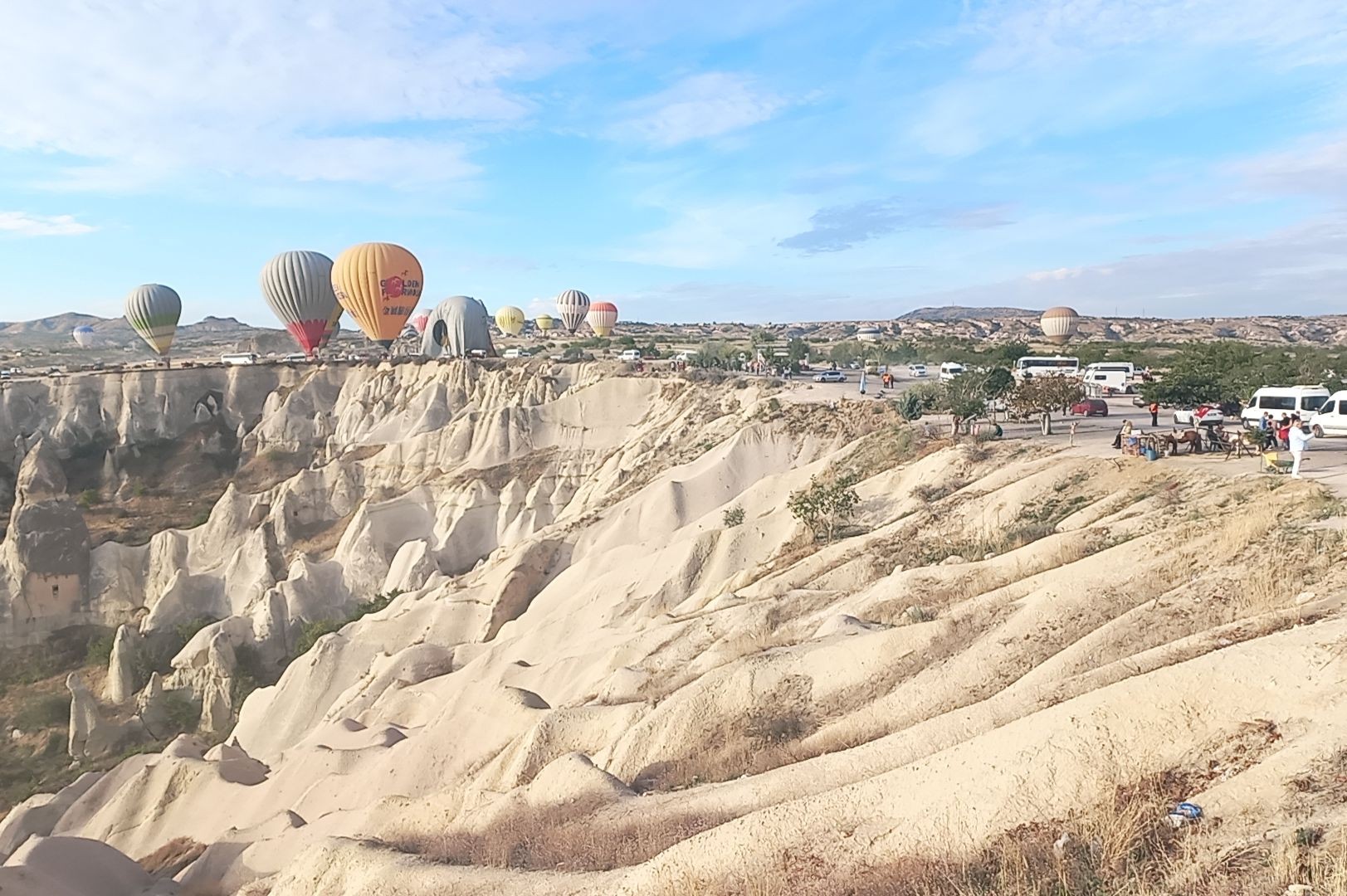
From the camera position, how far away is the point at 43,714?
96.6ft

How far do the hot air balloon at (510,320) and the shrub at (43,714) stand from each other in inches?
3202

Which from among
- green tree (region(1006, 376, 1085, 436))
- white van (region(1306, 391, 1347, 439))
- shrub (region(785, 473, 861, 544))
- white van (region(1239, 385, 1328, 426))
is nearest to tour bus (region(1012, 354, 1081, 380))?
green tree (region(1006, 376, 1085, 436))

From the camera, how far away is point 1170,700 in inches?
252

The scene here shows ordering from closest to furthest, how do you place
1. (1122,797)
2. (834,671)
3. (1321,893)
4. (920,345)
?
(1321,893) → (1122,797) → (834,671) → (920,345)

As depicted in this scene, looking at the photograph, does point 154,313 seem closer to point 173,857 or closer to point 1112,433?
point 173,857

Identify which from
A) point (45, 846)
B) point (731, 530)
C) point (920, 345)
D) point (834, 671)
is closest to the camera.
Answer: point (834, 671)

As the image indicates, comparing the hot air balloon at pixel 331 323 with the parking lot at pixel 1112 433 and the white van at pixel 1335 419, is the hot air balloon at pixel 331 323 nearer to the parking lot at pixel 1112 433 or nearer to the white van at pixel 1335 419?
the parking lot at pixel 1112 433

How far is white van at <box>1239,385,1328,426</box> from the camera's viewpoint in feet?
70.8

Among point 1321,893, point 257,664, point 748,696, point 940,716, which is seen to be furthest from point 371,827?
point 257,664

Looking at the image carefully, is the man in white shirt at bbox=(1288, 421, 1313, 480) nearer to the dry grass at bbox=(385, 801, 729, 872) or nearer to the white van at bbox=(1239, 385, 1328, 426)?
the white van at bbox=(1239, 385, 1328, 426)

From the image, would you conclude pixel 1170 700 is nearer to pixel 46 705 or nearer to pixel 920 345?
pixel 46 705

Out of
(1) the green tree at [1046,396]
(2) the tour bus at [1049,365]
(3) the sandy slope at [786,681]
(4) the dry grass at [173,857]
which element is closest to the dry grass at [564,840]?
(3) the sandy slope at [786,681]

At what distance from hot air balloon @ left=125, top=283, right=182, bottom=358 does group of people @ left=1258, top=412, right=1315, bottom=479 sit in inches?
2855

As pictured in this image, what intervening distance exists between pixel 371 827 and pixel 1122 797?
9.08 meters
